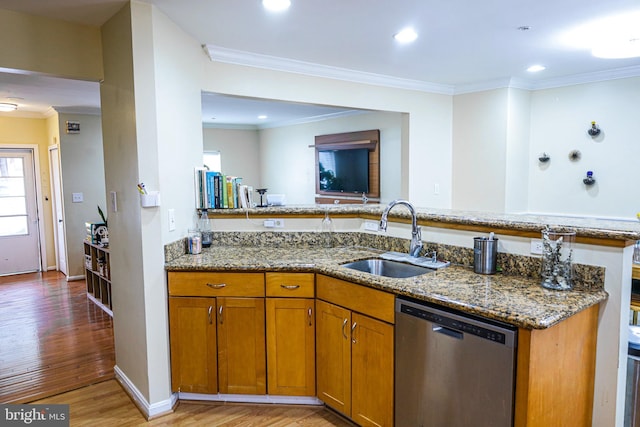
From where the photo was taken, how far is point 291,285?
2.55m

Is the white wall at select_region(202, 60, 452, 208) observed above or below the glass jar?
above

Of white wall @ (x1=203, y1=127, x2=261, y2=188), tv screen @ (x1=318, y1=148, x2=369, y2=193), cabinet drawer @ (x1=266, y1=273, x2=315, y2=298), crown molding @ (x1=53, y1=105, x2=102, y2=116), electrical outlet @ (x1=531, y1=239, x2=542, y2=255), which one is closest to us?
electrical outlet @ (x1=531, y1=239, x2=542, y2=255)

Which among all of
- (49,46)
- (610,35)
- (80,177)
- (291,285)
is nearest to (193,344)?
(291,285)

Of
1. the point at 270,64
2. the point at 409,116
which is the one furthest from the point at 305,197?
the point at 270,64

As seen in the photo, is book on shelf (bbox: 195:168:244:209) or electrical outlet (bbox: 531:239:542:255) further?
book on shelf (bbox: 195:168:244:209)

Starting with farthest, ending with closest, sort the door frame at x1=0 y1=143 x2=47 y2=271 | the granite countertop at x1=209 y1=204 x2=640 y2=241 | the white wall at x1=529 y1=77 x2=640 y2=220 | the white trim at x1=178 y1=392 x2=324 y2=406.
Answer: the door frame at x1=0 y1=143 x2=47 y2=271, the white wall at x1=529 y1=77 x2=640 y2=220, the white trim at x1=178 y1=392 x2=324 y2=406, the granite countertop at x1=209 y1=204 x2=640 y2=241

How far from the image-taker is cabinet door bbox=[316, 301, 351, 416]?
2.37 metres

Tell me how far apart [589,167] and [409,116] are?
1916 mm

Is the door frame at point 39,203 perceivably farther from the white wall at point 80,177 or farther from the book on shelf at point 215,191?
the book on shelf at point 215,191

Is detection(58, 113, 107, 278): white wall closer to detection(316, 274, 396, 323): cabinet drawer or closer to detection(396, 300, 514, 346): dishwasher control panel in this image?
detection(316, 274, 396, 323): cabinet drawer

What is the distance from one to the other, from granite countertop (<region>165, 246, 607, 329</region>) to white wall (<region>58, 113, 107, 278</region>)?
4.04 m

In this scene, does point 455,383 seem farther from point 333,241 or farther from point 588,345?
point 333,241

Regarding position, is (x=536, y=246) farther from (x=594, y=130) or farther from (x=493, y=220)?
(x=594, y=130)

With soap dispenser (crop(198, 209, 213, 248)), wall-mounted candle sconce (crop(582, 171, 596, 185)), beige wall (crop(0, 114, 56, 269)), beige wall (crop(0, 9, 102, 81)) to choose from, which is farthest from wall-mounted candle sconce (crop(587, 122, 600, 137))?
beige wall (crop(0, 114, 56, 269))
